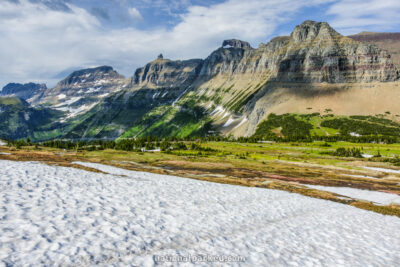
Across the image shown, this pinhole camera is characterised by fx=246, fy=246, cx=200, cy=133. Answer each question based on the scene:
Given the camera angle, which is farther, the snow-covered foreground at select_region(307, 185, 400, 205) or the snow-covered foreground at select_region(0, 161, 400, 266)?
the snow-covered foreground at select_region(307, 185, 400, 205)

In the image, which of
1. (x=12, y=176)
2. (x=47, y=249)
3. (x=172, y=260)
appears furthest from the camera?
(x=12, y=176)

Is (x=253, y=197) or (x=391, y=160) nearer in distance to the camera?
(x=253, y=197)

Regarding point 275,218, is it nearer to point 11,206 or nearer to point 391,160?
point 11,206

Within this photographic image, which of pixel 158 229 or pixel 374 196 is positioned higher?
pixel 158 229

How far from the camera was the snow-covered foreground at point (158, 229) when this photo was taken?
36.3ft

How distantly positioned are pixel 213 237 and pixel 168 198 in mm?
8185

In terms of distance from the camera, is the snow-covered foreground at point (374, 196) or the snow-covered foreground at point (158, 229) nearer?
the snow-covered foreground at point (158, 229)

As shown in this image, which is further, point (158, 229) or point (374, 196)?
point (374, 196)

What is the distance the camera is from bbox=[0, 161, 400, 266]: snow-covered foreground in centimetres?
1106

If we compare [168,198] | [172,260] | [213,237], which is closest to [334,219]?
[213,237]

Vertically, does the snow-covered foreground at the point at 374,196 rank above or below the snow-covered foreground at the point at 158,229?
below

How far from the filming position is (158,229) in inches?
567

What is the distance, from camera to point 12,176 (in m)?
21.8

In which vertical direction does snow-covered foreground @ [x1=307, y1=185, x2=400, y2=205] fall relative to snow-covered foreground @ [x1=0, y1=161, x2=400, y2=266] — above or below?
below
